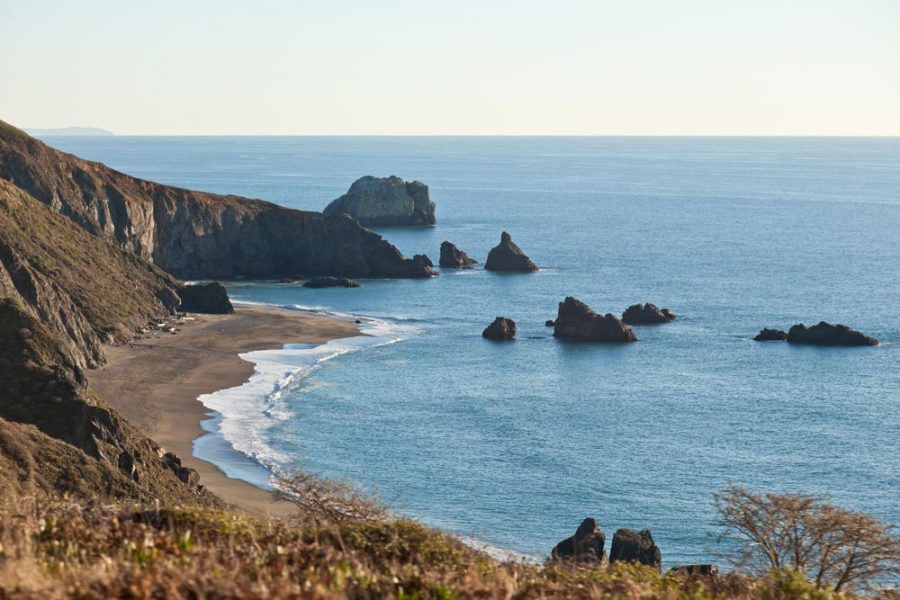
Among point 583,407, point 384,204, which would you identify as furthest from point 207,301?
point 384,204

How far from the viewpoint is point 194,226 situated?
132m

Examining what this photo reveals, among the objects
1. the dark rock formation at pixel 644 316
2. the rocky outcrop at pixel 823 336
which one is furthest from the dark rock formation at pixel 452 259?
the rocky outcrop at pixel 823 336

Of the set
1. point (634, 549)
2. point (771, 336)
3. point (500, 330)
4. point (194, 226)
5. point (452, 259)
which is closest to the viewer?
point (634, 549)

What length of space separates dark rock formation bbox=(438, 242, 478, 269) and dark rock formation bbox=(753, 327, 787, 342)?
51791 millimetres

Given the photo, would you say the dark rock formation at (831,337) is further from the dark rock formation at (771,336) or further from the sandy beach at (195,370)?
the sandy beach at (195,370)

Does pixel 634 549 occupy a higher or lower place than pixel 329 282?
higher

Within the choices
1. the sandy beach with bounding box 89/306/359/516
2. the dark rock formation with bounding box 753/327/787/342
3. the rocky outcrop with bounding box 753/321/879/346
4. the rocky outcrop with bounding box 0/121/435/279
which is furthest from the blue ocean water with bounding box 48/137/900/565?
the rocky outcrop with bounding box 0/121/435/279

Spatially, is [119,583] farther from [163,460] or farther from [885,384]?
[885,384]

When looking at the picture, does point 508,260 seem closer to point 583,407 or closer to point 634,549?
point 583,407

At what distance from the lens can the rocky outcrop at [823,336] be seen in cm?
9638

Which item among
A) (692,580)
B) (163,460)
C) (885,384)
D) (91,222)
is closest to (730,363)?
(885,384)

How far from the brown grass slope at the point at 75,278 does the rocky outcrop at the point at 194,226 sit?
13.7 meters

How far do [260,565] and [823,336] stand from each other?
8566 cm

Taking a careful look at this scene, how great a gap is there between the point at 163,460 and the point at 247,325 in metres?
53.4
